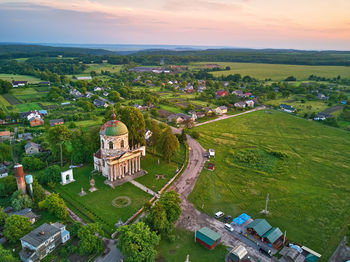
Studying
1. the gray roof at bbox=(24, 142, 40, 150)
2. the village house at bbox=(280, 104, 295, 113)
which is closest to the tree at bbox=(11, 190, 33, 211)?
the gray roof at bbox=(24, 142, 40, 150)

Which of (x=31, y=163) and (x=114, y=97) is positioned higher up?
(x=114, y=97)

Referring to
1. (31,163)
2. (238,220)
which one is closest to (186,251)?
(238,220)

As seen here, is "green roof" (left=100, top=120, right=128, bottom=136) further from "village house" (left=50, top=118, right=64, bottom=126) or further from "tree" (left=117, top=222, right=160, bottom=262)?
"village house" (left=50, top=118, right=64, bottom=126)

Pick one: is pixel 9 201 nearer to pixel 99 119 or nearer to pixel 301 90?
pixel 99 119

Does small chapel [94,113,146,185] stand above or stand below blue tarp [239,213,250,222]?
above

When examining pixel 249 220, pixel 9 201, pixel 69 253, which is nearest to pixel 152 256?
pixel 69 253

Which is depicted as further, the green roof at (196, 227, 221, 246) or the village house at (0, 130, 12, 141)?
the village house at (0, 130, 12, 141)

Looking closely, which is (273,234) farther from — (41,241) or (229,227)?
(41,241)
